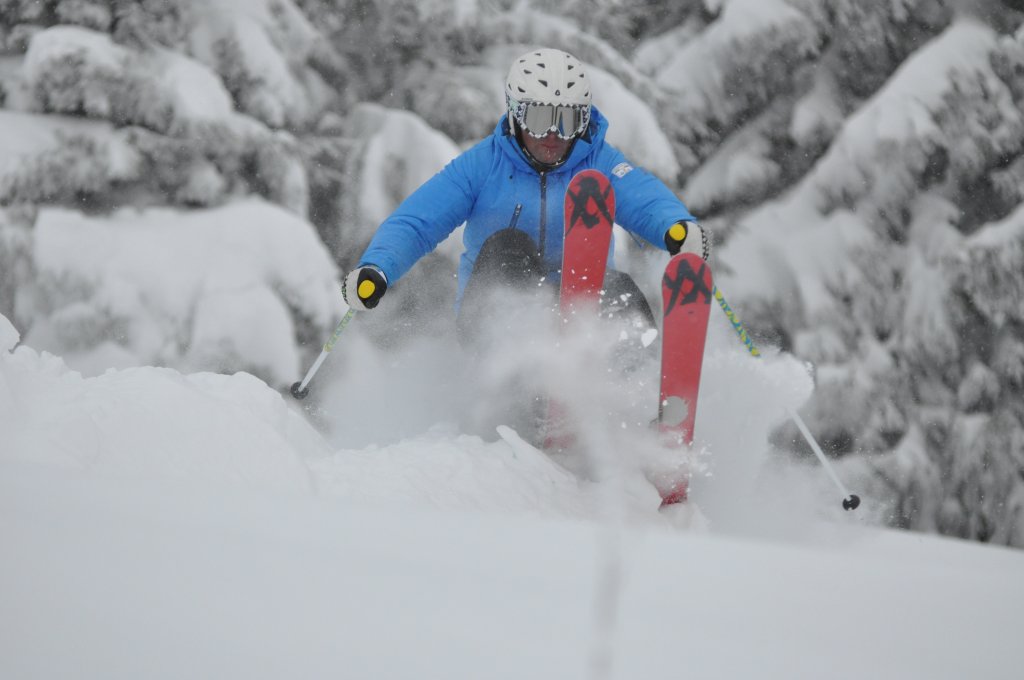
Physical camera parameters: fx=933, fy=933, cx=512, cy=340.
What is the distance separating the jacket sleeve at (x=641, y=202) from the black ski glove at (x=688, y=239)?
0.17ft

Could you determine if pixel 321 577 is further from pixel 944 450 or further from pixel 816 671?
pixel 944 450

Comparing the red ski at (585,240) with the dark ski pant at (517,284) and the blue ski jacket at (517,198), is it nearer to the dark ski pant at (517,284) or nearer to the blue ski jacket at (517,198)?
the dark ski pant at (517,284)

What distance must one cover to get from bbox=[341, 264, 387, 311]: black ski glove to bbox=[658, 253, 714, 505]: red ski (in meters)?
1.03

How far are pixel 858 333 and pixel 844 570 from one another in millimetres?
7232

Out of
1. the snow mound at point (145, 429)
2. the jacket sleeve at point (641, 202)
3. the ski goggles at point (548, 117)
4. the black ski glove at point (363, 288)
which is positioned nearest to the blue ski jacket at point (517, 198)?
the jacket sleeve at point (641, 202)

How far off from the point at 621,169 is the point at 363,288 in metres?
1.20

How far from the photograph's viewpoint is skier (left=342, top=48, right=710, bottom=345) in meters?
3.55

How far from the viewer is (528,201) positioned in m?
3.76

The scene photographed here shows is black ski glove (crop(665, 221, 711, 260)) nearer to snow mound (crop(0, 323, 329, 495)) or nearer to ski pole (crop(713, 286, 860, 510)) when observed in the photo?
ski pole (crop(713, 286, 860, 510))

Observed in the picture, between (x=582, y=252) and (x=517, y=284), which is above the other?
(x=582, y=252)

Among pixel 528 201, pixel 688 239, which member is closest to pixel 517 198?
pixel 528 201

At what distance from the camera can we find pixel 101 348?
5.82 metres

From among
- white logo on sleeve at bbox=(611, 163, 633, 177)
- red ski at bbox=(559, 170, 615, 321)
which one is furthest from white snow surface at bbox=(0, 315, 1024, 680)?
white logo on sleeve at bbox=(611, 163, 633, 177)

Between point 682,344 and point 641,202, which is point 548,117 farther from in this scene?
point 682,344
